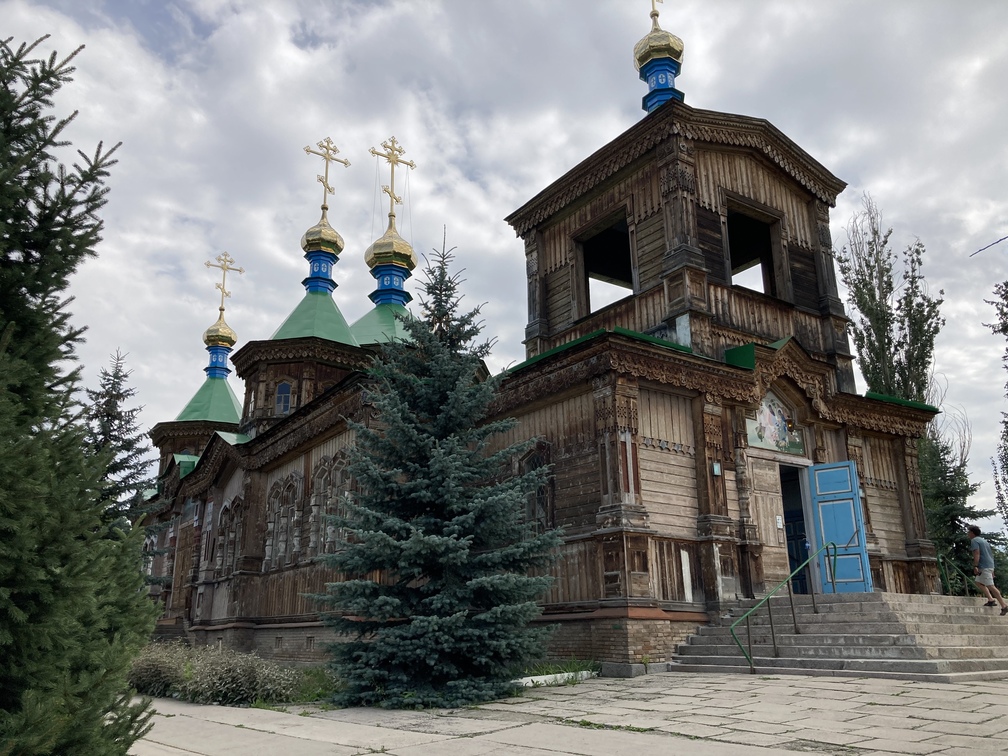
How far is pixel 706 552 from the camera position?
13031 millimetres

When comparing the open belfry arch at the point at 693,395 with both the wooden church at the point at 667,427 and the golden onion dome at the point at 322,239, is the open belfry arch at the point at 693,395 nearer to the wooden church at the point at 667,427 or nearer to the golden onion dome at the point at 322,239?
the wooden church at the point at 667,427

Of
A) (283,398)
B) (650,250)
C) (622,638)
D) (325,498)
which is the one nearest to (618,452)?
(622,638)

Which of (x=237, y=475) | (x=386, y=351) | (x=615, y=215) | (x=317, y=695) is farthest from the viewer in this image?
(x=237, y=475)

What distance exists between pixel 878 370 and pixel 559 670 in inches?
700

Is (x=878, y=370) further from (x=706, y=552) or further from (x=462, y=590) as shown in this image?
(x=462, y=590)

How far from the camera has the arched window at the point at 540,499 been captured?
1358cm

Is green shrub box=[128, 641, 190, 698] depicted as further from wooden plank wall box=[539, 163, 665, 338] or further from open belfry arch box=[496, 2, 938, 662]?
wooden plank wall box=[539, 163, 665, 338]

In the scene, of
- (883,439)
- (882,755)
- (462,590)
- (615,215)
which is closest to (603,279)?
(615,215)

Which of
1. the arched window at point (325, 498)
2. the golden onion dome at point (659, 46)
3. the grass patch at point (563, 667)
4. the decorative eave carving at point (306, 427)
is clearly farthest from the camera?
the golden onion dome at point (659, 46)

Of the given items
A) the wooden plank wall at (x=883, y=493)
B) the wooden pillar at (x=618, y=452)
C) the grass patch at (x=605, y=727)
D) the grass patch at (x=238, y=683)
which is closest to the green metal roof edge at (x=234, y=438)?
the grass patch at (x=238, y=683)

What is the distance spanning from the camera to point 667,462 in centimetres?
1324

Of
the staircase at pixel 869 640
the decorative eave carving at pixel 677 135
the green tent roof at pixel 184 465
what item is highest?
the decorative eave carving at pixel 677 135

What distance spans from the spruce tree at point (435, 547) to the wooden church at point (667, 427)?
3.23ft

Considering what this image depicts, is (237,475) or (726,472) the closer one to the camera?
(726,472)
